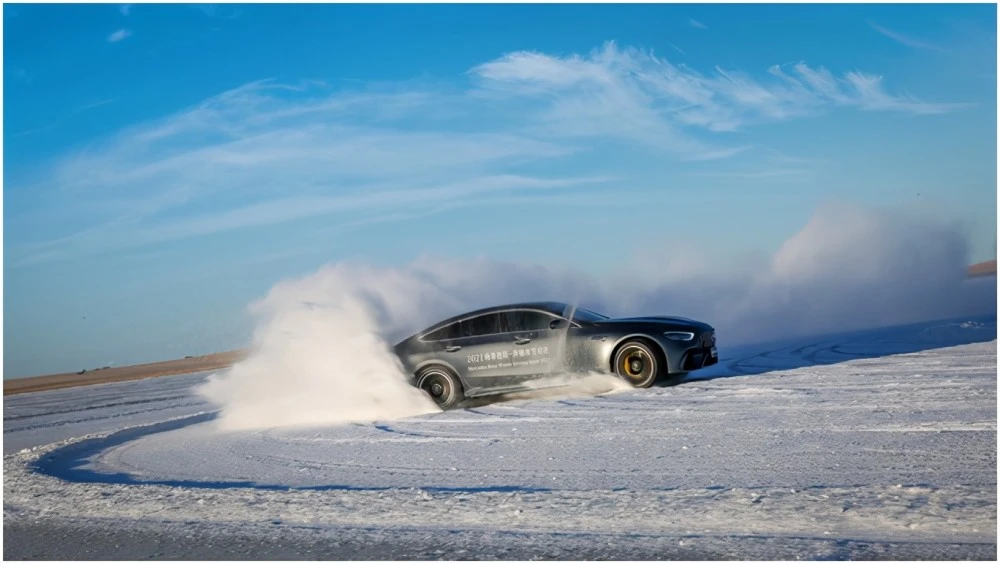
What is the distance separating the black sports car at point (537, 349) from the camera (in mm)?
12383

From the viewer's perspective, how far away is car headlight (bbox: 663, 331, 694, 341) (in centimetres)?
1233

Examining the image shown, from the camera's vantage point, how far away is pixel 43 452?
1133 centimetres

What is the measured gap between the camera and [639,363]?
12523mm

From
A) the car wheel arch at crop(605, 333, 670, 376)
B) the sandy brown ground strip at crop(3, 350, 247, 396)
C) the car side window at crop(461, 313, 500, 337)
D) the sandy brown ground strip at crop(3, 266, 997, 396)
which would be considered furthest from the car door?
the sandy brown ground strip at crop(3, 350, 247, 396)

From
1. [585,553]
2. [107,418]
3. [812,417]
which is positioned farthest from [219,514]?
[107,418]

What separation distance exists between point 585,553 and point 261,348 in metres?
9.82

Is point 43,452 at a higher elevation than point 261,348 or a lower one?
lower

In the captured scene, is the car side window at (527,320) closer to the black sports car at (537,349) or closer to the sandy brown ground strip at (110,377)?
the black sports car at (537,349)

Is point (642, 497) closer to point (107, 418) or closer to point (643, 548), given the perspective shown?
point (643, 548)

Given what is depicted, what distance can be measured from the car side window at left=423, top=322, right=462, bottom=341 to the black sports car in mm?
15

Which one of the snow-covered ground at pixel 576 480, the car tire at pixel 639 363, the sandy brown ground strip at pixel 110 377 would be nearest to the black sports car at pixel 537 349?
the car tire at pixel 639 363

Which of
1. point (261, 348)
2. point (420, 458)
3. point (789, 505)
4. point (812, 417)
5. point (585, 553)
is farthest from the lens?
point (261, 348)

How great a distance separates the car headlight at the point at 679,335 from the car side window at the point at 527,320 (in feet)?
5.42

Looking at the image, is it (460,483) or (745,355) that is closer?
(460,483)
